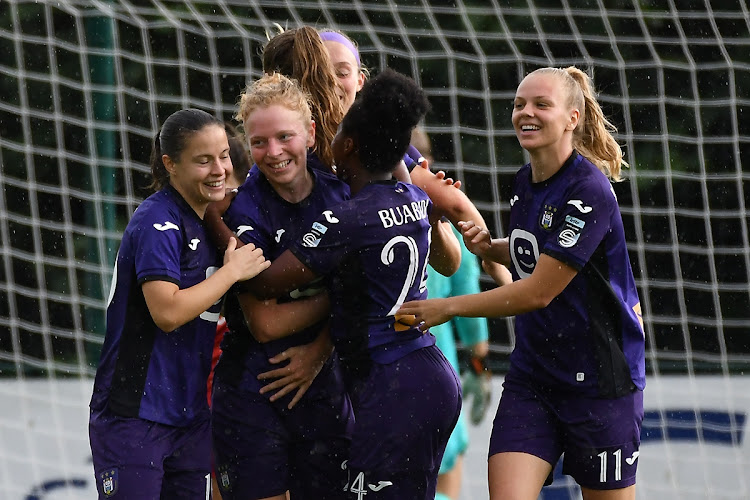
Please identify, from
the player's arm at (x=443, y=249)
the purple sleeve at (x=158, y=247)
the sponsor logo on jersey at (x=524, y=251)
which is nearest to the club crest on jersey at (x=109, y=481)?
the purple sleeve at (x=158, y=247)

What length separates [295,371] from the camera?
12.1ft

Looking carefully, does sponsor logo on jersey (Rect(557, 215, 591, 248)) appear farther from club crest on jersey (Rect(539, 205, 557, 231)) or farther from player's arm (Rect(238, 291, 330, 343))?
player's arm (Rect(238, 291, 330, 343))

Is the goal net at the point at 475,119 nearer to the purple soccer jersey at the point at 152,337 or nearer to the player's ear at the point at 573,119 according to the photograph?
the player's ear at the point at 573,119

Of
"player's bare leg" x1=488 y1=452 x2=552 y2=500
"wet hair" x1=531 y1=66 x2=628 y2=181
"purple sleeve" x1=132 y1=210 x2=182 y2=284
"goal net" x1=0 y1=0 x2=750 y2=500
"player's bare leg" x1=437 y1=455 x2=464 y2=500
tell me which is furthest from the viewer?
"goal net" x1=0 y1=0 x2=750 y2=500

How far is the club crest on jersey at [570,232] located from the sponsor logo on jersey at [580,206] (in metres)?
0.03

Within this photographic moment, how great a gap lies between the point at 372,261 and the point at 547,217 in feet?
2.29

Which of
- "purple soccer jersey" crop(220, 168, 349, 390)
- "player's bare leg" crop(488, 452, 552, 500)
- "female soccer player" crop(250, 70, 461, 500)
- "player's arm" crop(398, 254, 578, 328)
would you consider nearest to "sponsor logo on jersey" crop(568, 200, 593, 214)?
"player's arm" crop(398, 254, 578, 328)

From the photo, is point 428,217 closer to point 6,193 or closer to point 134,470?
point 134,470

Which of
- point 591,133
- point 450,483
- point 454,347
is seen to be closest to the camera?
Answer: point 591,133

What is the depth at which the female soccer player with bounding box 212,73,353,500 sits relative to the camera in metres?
3.65

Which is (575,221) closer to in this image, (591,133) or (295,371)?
(591,133)

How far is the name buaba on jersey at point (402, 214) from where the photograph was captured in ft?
11.5

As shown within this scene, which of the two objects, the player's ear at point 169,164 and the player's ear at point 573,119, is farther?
the player's ear at point 573,119

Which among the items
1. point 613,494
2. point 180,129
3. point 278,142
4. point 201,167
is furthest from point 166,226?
point 613,494
